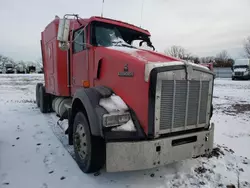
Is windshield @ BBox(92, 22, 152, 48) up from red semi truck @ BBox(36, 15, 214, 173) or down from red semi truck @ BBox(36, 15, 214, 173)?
up

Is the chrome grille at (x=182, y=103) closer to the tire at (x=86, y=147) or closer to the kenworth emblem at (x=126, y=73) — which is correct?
the kenworth emblem at (x=126, y=73)

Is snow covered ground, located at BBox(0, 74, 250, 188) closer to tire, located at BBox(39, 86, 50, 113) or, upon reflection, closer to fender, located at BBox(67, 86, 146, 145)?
fender, located at BBox(67, 86, 146, 145)

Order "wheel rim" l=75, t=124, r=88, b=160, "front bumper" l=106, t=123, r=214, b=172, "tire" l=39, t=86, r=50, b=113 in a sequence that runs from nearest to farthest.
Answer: "front bumper" l=106, t=123, r=214, b=172 < "wheel rim" l=75, t=124, r=88, b=160 < "tire" l=39, t=86, r=50, b=113

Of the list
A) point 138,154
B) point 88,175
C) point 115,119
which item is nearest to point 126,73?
point 115,119

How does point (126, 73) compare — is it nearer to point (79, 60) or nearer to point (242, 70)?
point (79, 60)

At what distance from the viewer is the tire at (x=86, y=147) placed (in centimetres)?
300

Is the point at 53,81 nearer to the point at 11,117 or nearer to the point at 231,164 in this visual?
the point at 11,117

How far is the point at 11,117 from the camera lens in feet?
21.9

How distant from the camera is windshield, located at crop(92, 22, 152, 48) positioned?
12.9ft

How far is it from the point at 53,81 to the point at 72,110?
2588mm

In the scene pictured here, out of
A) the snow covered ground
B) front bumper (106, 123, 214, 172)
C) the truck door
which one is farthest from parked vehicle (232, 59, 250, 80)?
front bumper (106, 123, 214, 172)

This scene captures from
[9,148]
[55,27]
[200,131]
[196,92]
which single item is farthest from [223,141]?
[55,27]

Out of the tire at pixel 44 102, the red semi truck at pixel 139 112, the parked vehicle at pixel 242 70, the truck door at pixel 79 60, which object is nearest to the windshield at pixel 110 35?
the red semi truck at pixel 139 112

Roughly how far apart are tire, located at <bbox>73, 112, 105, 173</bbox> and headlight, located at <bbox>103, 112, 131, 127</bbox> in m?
0.40
